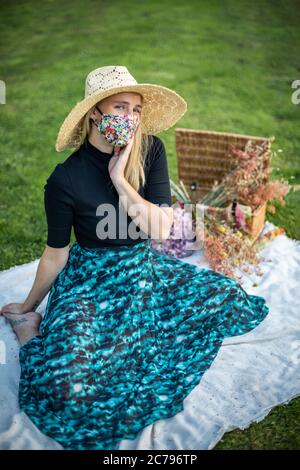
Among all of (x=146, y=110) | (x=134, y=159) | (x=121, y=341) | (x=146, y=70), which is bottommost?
(x=146, y=70)

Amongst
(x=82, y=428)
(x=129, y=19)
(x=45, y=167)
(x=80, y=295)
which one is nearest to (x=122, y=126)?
(x=80, y=295)

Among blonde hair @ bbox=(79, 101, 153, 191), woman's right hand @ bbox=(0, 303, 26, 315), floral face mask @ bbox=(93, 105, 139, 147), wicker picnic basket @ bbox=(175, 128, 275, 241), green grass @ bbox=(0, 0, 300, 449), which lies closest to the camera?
floral face mask @ bbox=(93, 105, 139, 147)

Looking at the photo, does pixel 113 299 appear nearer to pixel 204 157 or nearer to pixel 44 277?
pixel 44 277

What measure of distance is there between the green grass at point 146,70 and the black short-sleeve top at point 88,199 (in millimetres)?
1372

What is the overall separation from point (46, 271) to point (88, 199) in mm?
538

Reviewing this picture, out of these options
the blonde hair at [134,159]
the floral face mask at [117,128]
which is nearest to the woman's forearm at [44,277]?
the blonde hair at [134,159]

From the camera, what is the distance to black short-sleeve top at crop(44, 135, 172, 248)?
122 inches

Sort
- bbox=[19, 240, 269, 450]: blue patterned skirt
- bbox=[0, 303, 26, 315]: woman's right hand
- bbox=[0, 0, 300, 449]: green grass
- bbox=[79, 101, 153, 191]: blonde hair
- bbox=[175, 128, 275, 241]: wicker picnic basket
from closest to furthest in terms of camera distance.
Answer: bbox=[19, 240, 269, 450]: blue patterned skirt → bbox=[79, 101, 153, 191]: blonde hair → bbox=[0, 303, 26, 315]: woman's right hand → bbox=[175, 128, 275, 241]: wicker picnic basket → bbox=[0, 0, 300, 449]: green grass

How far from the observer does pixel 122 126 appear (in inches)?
119

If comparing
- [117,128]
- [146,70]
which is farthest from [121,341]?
[146,70]

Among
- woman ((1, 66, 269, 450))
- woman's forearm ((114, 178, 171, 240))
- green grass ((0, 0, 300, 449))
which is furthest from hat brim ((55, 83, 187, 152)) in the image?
green grass ((0, 0, 300, 449))

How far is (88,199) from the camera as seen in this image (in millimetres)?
3146

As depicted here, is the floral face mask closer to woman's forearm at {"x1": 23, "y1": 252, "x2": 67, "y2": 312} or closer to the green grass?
woman's forearm at {"x1": 23, "y1": 252, "x2": 67, "y2": 312}
